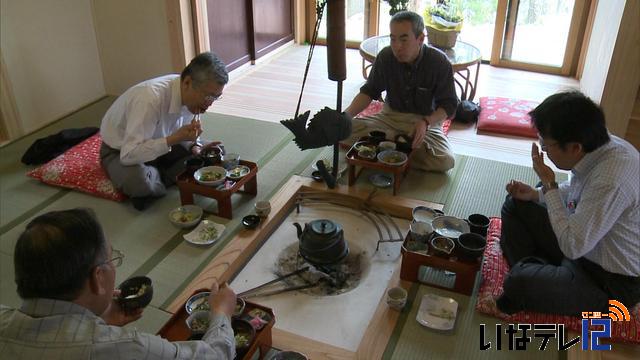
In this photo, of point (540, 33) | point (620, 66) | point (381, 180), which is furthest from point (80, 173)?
point (540, 33)

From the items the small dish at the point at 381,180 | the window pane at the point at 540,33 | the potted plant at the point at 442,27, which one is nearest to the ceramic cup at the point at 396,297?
the small dish at the point at 381,180

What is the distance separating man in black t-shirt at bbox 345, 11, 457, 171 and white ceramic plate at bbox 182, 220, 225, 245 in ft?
3.77

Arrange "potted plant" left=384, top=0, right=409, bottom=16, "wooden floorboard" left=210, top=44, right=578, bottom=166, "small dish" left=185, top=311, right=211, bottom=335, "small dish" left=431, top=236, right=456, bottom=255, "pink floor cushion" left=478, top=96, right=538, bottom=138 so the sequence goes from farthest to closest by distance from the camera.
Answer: "potted plant" left=384, top=0, right=409, bottom=16 < "pink floor cushion" left=478, top=96, right=538, bottom=138 < "wooden floorboard" left=210, top=44, right=578, bottom=166 < "small dish" left=431, top=236, right=456, bottom=255 < "small dish" left=185, top=311, right=211, bottom=335

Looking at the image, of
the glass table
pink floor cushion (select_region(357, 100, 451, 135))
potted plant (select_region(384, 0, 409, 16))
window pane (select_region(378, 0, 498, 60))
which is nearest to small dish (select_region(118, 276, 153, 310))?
pink floor cushion (select_region(357, 100, 451, 135))

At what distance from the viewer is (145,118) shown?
3002 mm

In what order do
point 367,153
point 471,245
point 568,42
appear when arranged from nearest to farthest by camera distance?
point 471,245 → point 367,153 → point 568,42

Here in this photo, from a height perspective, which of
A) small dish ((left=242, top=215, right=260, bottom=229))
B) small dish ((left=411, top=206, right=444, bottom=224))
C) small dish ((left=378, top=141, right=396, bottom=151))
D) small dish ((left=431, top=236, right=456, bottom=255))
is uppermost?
small dish ((left=378, top=141, right=396, bottom=151))

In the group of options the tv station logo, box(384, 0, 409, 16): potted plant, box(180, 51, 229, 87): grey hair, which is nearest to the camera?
the tv station logo

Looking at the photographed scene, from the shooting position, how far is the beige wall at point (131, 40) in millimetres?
4453

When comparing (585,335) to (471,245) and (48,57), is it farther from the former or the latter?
(48,57)

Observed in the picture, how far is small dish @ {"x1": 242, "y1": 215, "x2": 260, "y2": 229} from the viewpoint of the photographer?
294 cm

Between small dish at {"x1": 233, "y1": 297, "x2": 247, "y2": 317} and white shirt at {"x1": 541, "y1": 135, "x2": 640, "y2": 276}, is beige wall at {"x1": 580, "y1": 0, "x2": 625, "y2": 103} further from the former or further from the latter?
small dish at {"x1": 233, "y1": 297, "x2": 247, "y2": 317}

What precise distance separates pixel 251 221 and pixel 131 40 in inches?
95.0

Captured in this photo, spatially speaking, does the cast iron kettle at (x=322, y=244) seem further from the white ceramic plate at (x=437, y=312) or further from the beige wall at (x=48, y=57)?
the beige wall at (x=48, y=57)
